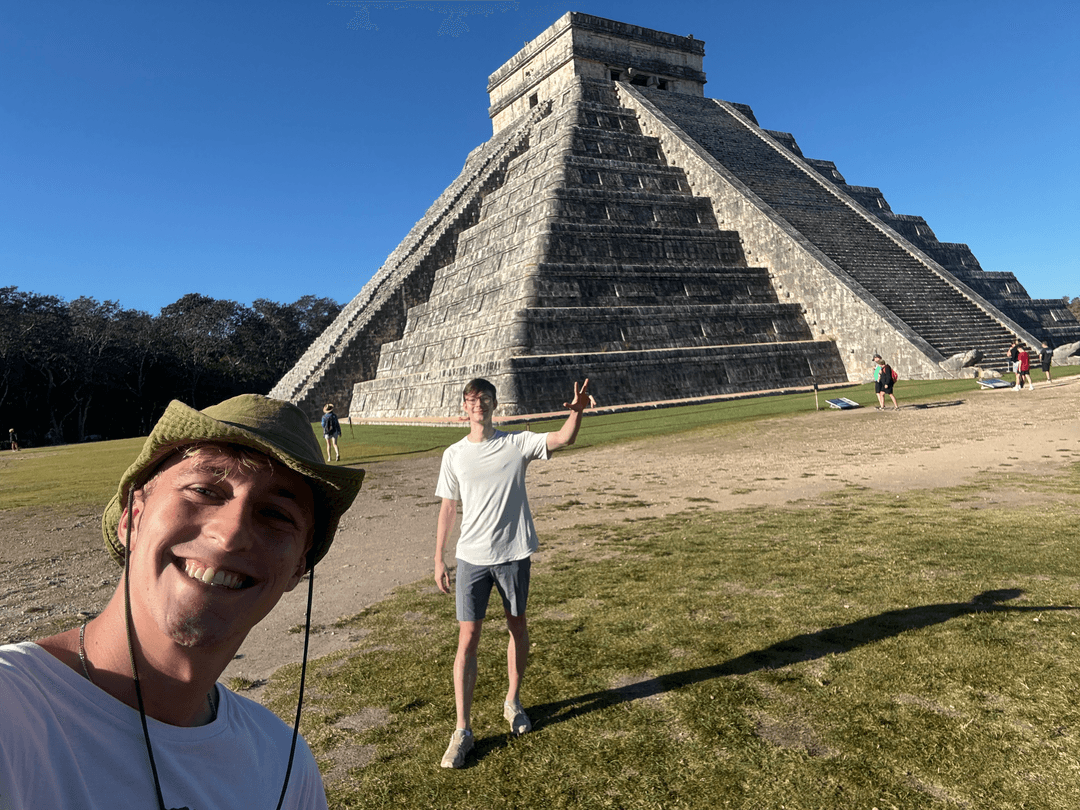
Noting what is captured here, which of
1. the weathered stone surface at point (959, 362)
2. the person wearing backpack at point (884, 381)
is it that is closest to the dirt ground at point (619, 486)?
the person wearing backpack at point (884, 381)

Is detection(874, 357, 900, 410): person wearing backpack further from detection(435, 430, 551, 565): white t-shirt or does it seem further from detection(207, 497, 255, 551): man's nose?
detection(207, 497, 255, 551): man's nose

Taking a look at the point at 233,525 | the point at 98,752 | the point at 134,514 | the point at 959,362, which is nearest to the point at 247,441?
the point at 233,525

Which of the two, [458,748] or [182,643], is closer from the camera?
[182,643]

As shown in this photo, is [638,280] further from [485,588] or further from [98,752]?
[98,752]

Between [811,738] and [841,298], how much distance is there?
24.7 m

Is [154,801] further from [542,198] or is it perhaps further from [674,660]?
[542,198]

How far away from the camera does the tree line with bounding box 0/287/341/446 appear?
42844 mm

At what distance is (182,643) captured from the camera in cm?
116

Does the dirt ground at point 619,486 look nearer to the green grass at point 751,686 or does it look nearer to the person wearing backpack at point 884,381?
the person wearing backpack at point 884,381

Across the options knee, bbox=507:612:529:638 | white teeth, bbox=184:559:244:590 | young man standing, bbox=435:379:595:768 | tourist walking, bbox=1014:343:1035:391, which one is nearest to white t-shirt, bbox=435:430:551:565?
young man standing, bbox=435:379:595:768

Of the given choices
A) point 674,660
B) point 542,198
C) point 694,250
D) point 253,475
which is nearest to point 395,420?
point 542,198

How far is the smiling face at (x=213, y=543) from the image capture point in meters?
1.18

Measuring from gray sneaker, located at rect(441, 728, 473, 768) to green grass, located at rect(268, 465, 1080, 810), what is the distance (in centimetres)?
7

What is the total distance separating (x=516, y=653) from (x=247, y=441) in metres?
2.96
